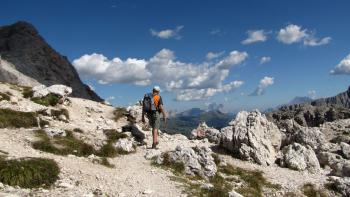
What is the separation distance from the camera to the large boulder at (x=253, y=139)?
28141 mm

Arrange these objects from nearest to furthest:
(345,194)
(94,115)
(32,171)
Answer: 1. (32,171)
2. (345,194)
3. (94,115)

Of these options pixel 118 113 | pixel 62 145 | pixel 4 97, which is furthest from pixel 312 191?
pixel 4 97

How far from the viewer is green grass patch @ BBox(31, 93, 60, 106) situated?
34906 mm

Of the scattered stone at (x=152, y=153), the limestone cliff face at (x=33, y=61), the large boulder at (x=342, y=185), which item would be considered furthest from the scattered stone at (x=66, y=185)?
the limestone cliff face at (x=33, y=61)

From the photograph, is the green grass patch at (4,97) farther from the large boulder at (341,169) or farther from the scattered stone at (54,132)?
the large boulder at (341,169)

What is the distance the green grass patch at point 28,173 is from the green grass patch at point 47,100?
58.5 feet

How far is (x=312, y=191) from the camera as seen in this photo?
23484 mm

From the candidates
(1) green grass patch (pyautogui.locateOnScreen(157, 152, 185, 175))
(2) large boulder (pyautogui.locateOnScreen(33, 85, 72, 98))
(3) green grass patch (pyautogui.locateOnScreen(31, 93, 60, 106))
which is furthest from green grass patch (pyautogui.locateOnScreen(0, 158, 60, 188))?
(2) large boulder (pyautogui.locateOnScreen(33, 85, 72, 98))

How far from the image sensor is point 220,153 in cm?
2953

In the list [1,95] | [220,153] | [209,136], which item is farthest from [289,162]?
[1,95]

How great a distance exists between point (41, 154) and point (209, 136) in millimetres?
17326

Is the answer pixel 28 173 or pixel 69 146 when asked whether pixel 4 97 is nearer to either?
pixel 69 146

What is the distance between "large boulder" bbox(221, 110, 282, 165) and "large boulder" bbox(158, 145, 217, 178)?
461 cm

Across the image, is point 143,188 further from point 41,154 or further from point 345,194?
point 345,194
